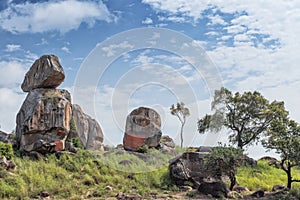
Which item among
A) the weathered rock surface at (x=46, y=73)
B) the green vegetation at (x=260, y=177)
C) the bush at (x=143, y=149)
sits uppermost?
the weathered rock surface at (x=46, y=73)

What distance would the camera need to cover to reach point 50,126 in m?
17.6

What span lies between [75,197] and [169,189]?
14.5 feet

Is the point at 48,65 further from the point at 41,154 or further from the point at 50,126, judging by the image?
the point at 41,154

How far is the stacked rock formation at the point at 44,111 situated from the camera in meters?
17.3

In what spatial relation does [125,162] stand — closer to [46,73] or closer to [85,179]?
[85,179]

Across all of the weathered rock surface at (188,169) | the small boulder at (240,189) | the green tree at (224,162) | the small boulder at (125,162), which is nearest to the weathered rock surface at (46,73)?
the small boulder at (125,162)

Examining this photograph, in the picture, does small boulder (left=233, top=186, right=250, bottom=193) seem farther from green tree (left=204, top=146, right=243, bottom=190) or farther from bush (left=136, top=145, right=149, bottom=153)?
bush (left=136, top=145, right=149, bottom=153)

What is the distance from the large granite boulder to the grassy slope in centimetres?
351

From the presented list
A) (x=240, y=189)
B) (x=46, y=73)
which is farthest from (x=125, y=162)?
(x=46, y=73)

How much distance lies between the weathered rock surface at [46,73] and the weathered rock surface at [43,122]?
1.75 feet

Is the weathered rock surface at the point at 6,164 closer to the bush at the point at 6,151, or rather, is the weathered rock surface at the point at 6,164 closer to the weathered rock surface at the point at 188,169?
the bush at the point at 6,151

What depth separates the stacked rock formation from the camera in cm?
1731

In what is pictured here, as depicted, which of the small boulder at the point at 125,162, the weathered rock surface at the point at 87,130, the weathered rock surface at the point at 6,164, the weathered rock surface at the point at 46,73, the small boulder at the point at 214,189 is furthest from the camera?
the weathered rock surface at the point at 87,130

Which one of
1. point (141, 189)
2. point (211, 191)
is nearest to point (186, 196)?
point (211, 191)
